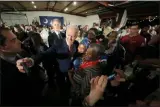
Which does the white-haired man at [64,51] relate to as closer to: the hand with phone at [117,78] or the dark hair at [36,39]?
the dark hair at [36,39]

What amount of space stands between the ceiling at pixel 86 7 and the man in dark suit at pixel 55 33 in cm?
5

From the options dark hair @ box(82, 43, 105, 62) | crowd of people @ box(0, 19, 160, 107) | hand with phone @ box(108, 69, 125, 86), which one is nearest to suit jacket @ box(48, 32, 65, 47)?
crowd of people @ box(0, 19, 160, 107)

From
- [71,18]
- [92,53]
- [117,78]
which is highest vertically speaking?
[71,18]

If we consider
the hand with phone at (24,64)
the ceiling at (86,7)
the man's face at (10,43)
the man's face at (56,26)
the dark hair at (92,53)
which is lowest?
the hand with phone at (24,64)

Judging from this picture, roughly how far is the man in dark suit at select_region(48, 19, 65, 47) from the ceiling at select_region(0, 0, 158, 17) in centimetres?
5

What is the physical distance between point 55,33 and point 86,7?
16 centimetres

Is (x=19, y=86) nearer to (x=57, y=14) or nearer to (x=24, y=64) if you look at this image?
(x=24, y=64)

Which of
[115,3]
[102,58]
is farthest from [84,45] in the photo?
[115,3]

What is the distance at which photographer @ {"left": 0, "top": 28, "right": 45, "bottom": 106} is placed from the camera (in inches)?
19.3

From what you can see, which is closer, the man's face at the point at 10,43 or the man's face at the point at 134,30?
the man's face at the point at 10,43

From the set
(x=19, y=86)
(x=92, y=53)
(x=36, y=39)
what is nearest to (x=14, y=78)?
(x=19, y=86)

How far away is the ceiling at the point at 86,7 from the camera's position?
21.7 inches

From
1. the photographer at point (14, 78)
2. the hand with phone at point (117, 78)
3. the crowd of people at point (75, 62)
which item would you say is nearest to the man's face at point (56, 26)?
the crowd of people at point (75, 62)

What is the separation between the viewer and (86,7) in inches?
24.1
